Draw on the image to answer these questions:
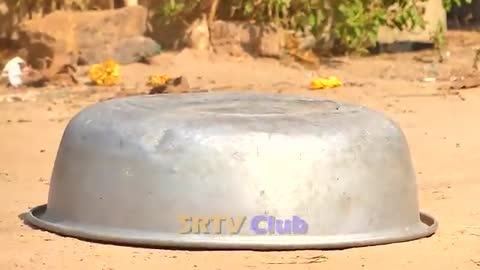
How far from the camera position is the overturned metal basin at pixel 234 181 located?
3.73 metres

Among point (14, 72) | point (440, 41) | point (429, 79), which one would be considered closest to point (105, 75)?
point (14, 72)

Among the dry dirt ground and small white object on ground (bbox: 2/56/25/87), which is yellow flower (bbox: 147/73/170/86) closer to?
the dry dirt ground

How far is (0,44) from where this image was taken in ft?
30.0

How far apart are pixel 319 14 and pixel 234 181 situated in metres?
5.40

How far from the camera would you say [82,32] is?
28.7 ft

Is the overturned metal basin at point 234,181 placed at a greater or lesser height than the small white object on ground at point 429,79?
greater

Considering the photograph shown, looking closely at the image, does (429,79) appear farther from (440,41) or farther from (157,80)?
(157,80)

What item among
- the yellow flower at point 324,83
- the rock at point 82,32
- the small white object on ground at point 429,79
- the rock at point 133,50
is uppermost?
the rock at point 82,32

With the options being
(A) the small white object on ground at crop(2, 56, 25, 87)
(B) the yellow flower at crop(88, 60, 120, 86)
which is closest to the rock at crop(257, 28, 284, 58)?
(B) the yellow flower at crop(88, 60, 120, 86)

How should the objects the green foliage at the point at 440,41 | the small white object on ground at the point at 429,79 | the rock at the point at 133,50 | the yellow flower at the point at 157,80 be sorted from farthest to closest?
the green foliage at the point at 440,41, the rock at the point at 133,50, the small white object on ground at the point at 429,79, the yellow flower at the point at 157,80

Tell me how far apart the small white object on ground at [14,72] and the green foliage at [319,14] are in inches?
50.4

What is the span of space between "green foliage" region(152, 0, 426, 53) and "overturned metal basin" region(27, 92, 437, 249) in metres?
4.97

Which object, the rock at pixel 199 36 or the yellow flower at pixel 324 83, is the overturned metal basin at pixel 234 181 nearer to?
the yellow flower at pixel 324 83

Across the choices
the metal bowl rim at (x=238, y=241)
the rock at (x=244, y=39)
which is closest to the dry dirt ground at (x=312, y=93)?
the metal bowl rim at (x=238, y=241)
